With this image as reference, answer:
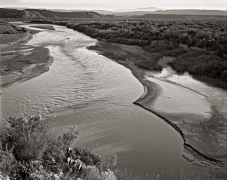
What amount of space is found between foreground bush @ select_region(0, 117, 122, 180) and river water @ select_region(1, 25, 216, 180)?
2.47ft

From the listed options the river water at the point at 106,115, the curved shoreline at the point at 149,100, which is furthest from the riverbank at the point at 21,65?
the curved shoreline at the point at 149,100

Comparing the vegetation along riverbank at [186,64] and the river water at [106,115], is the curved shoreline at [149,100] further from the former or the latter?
the river water at [106,115]

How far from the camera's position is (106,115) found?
1025 cm

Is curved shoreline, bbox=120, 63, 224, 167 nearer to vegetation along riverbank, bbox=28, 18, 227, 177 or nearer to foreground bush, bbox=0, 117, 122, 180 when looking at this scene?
vegetation along riverbank, bbox=28, 18, 227, 177

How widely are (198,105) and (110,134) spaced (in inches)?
193

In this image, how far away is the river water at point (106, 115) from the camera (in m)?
7.23

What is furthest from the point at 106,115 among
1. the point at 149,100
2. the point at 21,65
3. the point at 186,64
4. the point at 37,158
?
the point at 186,64

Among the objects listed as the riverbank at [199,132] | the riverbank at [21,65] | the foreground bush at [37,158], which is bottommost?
the riverbank at [199,132]

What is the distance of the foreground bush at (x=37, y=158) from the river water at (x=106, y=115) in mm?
753

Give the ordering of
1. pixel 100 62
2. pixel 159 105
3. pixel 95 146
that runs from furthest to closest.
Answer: pixel 100 62 → pixel 159 105 → pixel 95 146

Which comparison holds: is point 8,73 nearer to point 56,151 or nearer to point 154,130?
point 154,130

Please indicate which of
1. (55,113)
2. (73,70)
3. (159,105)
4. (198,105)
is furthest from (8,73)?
(198,105)

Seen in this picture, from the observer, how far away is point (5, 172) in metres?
3.87

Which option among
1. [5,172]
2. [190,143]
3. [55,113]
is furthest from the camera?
[55,113]
